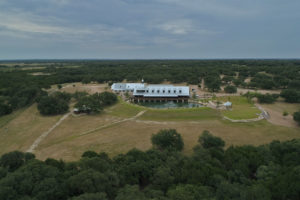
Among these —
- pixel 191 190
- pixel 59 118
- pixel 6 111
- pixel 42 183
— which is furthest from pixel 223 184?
pixel 6 111

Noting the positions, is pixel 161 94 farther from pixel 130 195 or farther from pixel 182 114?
pixel 130 195

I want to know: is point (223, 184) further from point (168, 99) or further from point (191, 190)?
point (168, 99)

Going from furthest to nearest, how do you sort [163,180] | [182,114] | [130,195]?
[182,114], [163,180], [130,195]

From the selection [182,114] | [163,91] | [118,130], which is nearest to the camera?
[118,130]

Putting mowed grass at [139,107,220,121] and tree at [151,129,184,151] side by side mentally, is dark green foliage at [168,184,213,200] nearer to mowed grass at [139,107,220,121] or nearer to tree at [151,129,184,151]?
tree at [151,129,184,151]

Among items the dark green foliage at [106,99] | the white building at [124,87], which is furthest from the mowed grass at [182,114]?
the white building at [124,87]

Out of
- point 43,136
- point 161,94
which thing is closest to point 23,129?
point 43,136

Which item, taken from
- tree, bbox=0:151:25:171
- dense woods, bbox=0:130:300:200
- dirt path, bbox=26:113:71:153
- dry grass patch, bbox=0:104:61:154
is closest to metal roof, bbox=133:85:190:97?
dirt path, bbox=26:113:71:153
